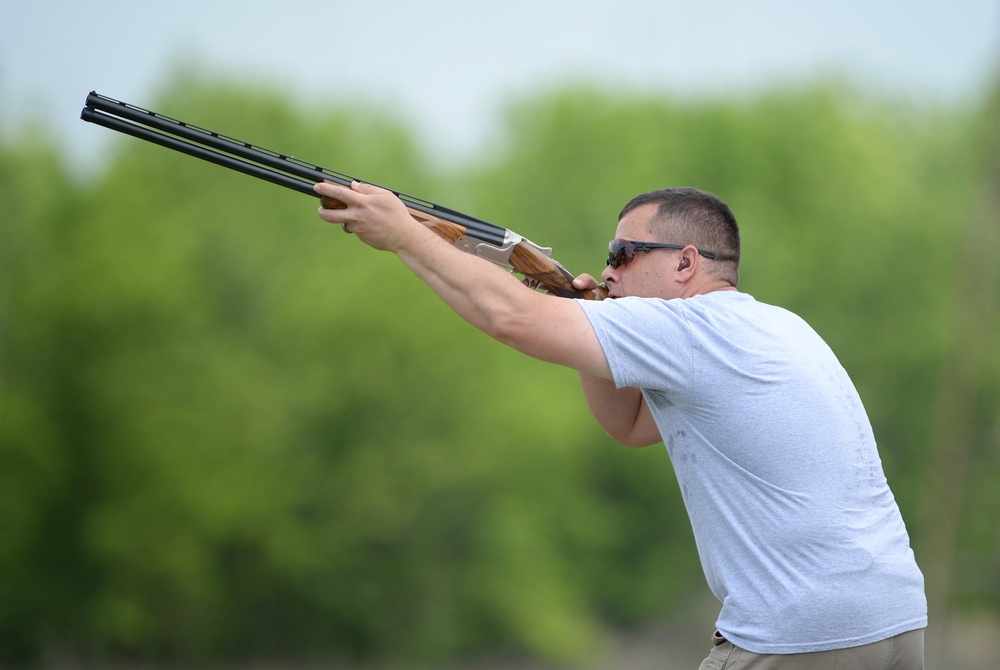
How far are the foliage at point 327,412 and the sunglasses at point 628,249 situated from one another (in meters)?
16.1

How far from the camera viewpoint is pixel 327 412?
1988 cm

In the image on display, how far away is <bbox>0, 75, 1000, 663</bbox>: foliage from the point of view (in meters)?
17.8

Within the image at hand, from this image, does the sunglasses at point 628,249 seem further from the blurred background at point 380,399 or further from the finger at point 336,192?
the blurred background at point 380,399

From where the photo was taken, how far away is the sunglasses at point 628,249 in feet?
9.95

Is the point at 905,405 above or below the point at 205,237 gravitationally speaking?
below

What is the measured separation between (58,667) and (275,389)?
5893 millimetres

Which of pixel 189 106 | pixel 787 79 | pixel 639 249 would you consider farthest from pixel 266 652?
pixel 787 79

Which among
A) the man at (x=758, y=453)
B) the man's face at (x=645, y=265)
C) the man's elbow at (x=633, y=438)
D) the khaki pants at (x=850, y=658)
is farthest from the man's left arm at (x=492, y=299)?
the man's elbow at (x=633, y=438)

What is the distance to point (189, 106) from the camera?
21406 mm

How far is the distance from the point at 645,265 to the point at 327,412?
1727cm

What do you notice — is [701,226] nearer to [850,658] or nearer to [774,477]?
[774,477]

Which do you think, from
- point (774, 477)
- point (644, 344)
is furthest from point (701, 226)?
point (774, 477)

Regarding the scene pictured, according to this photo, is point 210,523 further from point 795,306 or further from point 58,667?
point 795,306

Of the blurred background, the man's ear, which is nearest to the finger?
the man's ear
